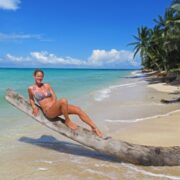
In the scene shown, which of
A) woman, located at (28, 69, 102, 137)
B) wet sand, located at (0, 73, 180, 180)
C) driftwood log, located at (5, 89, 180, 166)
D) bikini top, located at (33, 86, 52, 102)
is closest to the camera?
wet sand, located at (0, 73, 180, 180)

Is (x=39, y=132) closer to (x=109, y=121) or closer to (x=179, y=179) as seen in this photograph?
(x=109, y=121)

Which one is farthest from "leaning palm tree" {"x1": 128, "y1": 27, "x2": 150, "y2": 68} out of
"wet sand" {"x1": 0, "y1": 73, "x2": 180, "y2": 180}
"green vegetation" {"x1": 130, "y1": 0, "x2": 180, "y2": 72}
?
"wet sand" {"x1": 0, "y1": 73, "x2": 180, "y2": 180}

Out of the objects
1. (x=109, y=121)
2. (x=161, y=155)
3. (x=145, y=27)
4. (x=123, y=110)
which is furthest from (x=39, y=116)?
(x=145, y=27)

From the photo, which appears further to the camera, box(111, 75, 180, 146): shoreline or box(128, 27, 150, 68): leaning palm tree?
box(128, 27, 150, 68): leaning palm tree

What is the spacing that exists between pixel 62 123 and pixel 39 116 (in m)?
0.51

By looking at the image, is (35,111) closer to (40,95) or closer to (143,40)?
(40,95)

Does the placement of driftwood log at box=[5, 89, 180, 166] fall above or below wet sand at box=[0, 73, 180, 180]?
above

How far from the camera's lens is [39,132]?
28.0 ft

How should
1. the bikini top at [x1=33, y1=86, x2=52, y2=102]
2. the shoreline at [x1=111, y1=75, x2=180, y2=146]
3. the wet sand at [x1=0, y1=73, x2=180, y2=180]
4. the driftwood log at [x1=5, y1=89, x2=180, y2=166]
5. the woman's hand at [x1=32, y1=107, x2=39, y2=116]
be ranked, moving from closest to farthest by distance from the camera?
the wet sand at [x1=0, y1=73, x2=180, y2=180]
the driftwood log at [x1=5, y1=89, x2=180, y2=166]
the woman's hand at [x1=32, y1=107, x2=39, y2=116]
the bikini top at [x1=33, y1=86, x2=52, y2=102]
the shoreline at [x1=111, y1=75, x2=180, y2=146]

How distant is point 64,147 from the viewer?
22.5ft

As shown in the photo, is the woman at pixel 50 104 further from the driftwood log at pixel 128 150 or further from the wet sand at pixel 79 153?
the wet sand at pixel 79 153

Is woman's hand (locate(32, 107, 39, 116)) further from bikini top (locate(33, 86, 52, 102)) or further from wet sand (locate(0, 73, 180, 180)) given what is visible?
wet sand (locate(0, 73, 180, 180))

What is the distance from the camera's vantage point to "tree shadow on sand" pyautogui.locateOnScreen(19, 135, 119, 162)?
240 inches

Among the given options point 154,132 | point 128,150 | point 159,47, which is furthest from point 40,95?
point 159,47
